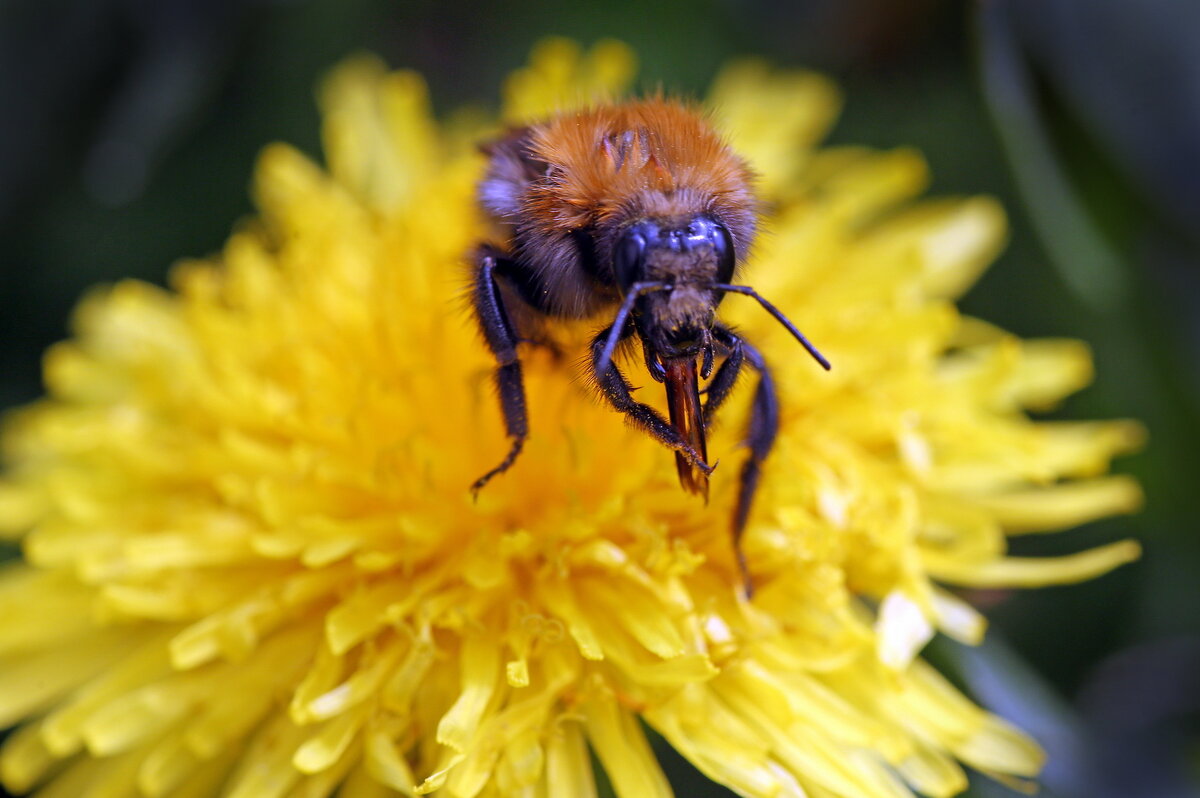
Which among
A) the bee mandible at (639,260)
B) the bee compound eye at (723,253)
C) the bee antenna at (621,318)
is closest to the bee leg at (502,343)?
the bee mandible at (639,260)

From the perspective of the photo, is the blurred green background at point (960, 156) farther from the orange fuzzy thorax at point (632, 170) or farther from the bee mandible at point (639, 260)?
the orange fuzzy thorax at point (632, 170)

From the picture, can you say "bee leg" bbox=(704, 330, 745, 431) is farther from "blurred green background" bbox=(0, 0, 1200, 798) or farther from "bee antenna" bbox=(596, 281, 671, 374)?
"blurred green background" bbox=(0, 0, 1200, 798)

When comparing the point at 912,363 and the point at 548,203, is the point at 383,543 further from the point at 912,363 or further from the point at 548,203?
the point at 912,363

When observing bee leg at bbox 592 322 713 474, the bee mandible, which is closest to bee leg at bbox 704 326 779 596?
the bee mandible

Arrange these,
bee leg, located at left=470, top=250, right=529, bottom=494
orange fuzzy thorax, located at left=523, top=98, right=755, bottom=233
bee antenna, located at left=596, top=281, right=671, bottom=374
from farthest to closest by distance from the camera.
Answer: bee leg, located at left=470, top=250, right=529, bottom=494, orange fuzzy thorax, located at left=523, top=98, right=755, bottom=233, bee antenna, located at left=596, top=281, right=671, bottom=374

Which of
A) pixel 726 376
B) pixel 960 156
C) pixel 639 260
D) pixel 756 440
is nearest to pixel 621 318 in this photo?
pixel 639 260

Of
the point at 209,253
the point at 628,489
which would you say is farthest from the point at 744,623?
the point at 209,253

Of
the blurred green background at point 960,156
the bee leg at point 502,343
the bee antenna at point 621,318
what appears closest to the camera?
the bee antenna at point 621,318

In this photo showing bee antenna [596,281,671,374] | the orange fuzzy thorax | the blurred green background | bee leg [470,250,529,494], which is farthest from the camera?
the blurred green background
